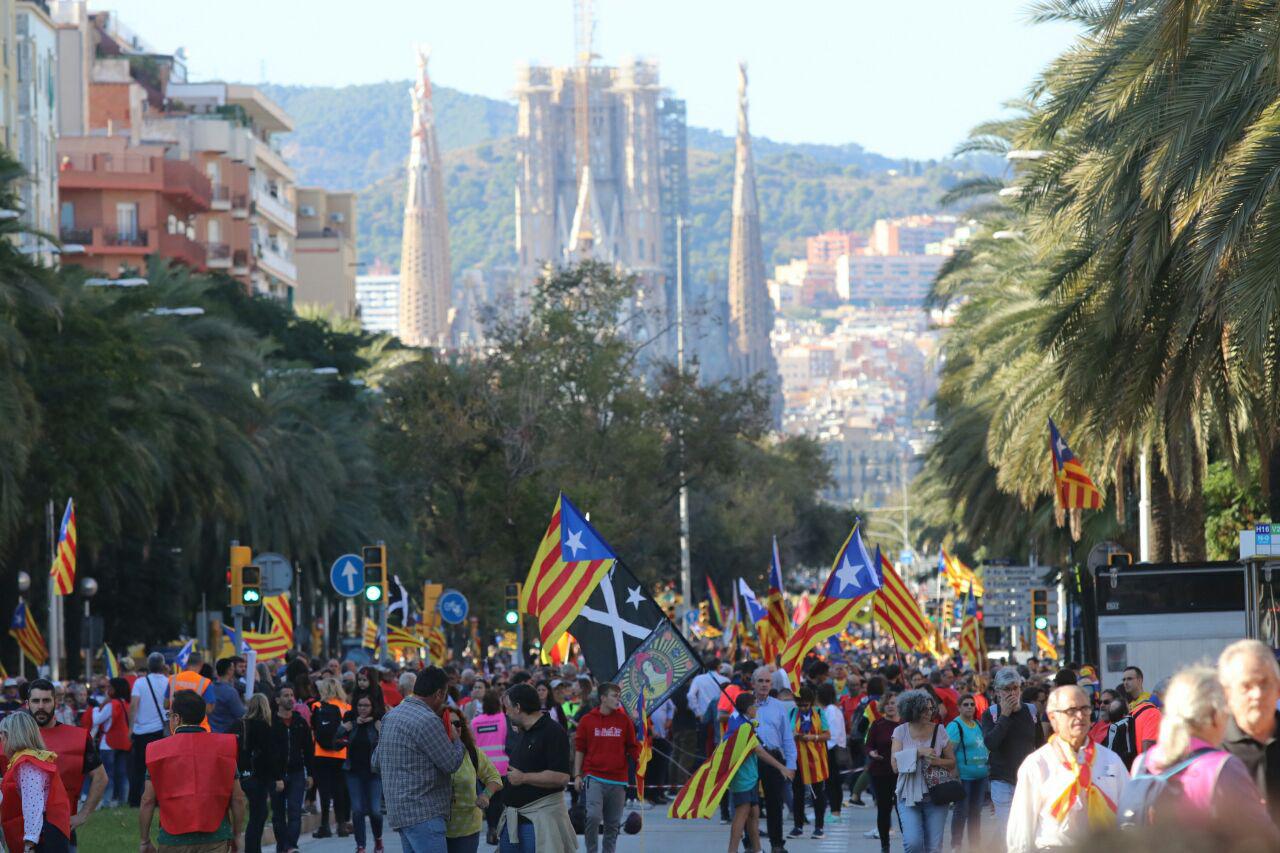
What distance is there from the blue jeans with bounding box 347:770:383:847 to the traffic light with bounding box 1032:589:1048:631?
21.0 m

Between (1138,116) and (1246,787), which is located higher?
(1138,116)

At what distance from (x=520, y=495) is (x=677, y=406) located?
6235 mm

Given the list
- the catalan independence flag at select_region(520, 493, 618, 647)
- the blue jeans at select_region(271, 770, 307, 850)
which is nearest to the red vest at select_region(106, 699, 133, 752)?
the blue jeans at select_region(271, 770, 307, 850)

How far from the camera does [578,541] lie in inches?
641

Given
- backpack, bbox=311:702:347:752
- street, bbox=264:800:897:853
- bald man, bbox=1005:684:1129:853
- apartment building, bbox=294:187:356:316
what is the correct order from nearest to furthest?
bald man, bbox=1005:684:1129:853 < backpack, bbox=311:702:347:752 < street, bbox=264:800:897:853 < apartment building, bbox=294:187:356:316

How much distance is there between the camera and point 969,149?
37656 millimetres

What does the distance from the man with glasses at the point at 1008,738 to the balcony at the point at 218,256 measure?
76168mm

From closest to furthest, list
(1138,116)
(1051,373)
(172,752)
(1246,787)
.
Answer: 1. (1246,787)
2. (172,752)
3. (1138,116)
4. (1051,373)

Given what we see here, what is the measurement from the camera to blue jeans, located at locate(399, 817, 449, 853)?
39.5ft

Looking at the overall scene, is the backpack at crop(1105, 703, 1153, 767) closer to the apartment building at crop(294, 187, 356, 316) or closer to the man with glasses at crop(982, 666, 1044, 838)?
the man with glasses at crop(982, 666, 1044, 838)

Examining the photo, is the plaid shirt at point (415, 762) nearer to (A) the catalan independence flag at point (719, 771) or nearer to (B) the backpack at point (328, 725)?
(A) the catalan independence flag at point (719, 771)

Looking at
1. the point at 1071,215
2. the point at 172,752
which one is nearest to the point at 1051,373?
the point at 1071,215

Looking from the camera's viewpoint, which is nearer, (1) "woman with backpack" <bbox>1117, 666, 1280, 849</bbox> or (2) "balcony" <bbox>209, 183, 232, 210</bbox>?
(1) "woman with backpack" <bbox>1117, 666, 1280, 849</bbox>

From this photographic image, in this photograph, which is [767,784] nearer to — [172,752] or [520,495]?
[172,752]
